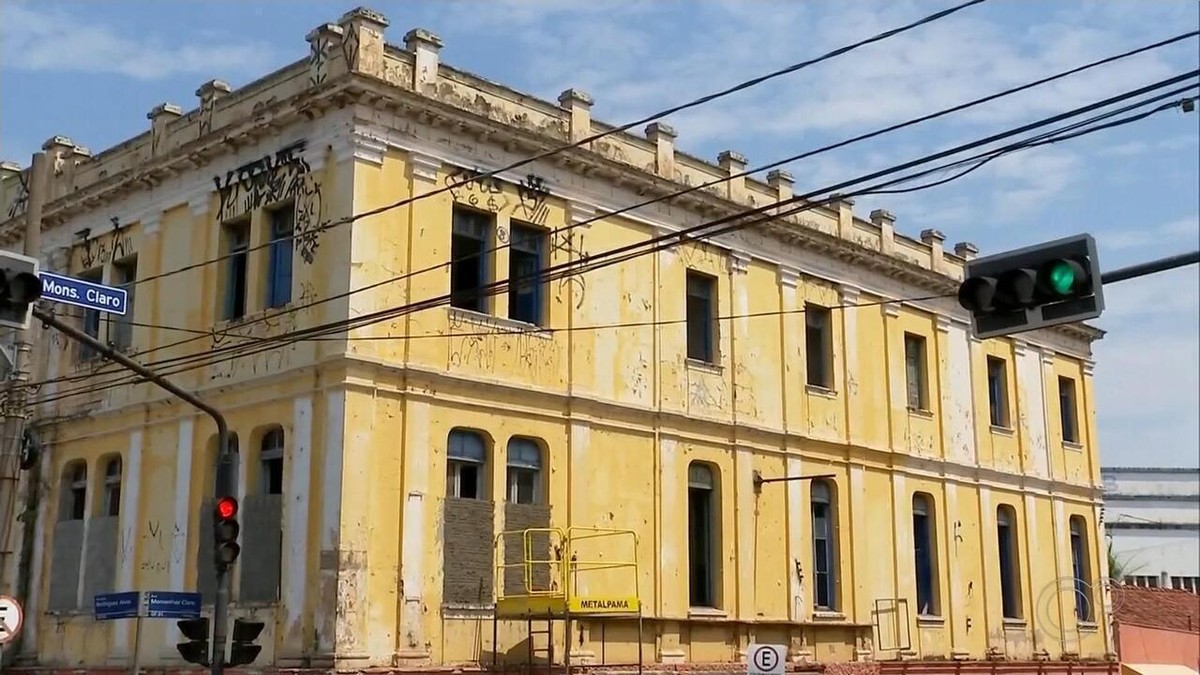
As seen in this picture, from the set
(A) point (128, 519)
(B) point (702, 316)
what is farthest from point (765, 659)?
(A) point (128, 519)

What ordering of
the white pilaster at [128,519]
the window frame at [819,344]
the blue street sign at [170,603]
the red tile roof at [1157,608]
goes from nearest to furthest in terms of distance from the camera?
the blue street sign at [170,603], the white pilaster at [128,519], the window frame at [819,344], the red tile roof at [1157,608]

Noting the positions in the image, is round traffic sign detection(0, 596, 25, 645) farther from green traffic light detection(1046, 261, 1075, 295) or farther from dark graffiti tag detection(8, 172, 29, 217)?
green traffic light detection(1046, 261, 1075, 295)

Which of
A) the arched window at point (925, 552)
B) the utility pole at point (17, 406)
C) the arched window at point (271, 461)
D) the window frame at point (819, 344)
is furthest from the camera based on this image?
the arched window at point (925, 552)

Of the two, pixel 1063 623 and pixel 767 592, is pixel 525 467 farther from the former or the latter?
pixel 1063 623

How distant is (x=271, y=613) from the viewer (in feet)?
72.2

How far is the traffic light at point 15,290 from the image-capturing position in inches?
567

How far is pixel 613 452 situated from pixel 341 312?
5.83 m

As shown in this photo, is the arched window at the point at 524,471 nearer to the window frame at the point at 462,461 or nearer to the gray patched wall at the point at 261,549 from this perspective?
the window frame at the point at 462,461

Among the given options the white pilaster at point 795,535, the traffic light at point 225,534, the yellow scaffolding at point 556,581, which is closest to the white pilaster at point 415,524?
the yellow scaffolding at point 556,581

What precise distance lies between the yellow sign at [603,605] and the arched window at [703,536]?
14.3ft

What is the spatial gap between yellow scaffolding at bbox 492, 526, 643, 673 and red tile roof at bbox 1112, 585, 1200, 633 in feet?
64.1

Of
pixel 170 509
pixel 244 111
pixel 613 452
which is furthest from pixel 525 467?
pixel 244 111

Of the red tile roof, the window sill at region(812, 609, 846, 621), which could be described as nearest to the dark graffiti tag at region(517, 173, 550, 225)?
the window sill at region(812, 609, 846, 621)

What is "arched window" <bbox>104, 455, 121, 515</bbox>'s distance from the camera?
26.3 meters
